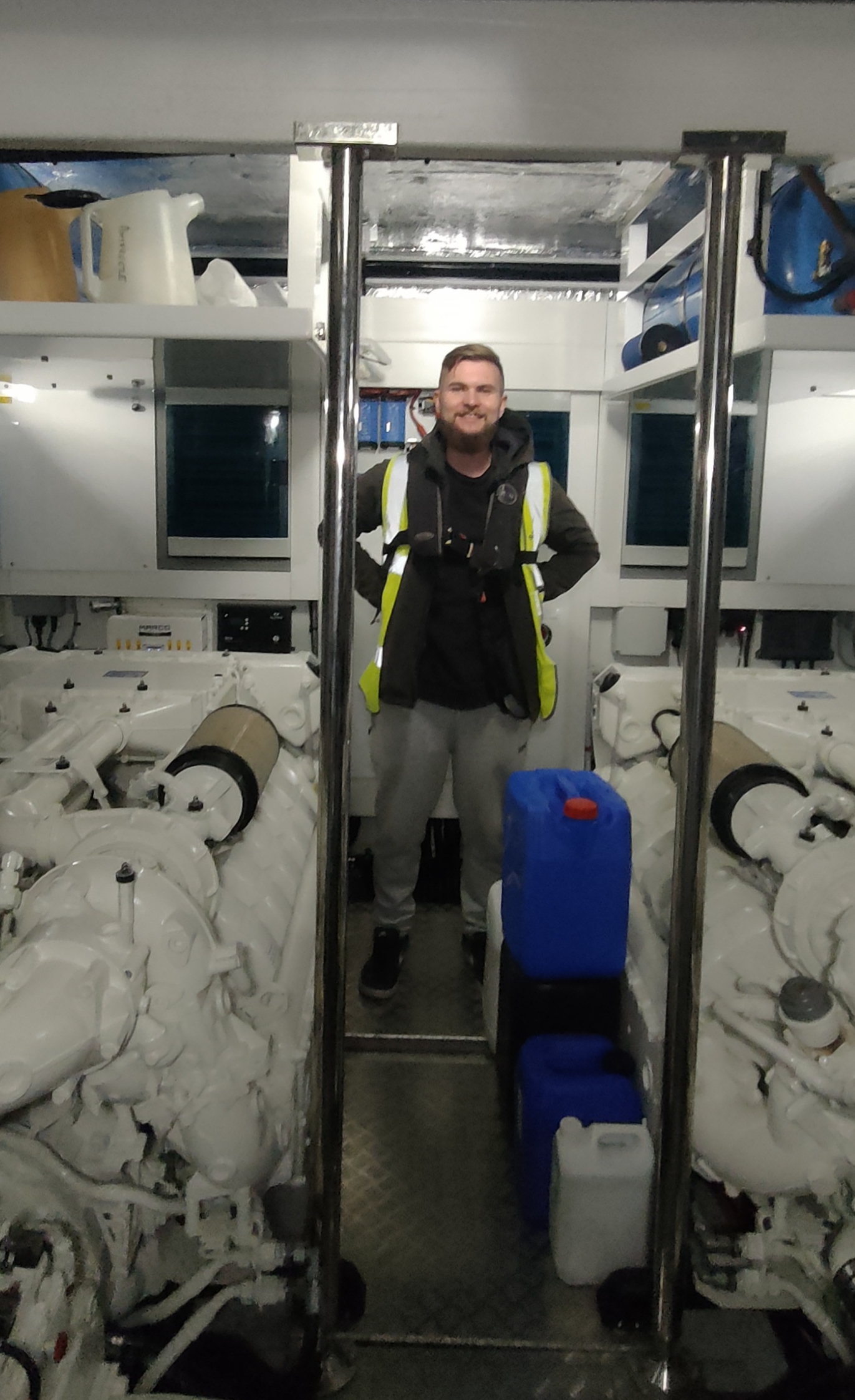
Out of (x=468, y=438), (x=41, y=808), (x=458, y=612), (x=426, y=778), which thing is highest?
(x=468, y=438)

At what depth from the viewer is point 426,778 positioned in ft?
9.01

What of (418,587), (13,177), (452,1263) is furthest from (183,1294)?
(13,177)

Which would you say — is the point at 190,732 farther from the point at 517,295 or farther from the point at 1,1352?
the point at 517,295

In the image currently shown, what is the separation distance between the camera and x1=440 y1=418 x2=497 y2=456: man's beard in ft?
8.22

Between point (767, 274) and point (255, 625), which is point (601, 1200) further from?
point (255, 625)

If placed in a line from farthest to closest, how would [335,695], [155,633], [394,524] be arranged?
[155,633] → [394,524] → [335,695]

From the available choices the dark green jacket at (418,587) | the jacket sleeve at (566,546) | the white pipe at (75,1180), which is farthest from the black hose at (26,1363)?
the jacket sleeve at (566,546)

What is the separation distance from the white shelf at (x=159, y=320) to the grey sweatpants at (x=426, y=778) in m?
1.12

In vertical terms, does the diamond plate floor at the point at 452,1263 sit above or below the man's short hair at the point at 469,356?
below

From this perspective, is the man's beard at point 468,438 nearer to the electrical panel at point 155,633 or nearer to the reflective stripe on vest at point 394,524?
the reflective stripe on vest at point 394,524

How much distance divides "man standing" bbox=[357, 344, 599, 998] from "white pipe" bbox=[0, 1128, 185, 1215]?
1394 millimetres

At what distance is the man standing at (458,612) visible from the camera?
252 cm


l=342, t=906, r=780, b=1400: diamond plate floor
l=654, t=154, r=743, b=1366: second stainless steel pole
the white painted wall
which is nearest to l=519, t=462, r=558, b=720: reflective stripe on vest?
l=342, t=906, r=780, b=1400: diamond plate floor

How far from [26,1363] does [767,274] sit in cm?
208
